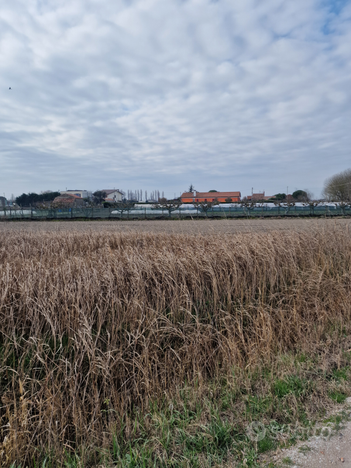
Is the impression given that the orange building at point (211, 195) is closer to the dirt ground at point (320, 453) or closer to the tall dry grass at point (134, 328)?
the tall dry grass at point (134, 328)

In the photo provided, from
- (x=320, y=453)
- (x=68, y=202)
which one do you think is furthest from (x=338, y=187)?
(x=320, y=453)

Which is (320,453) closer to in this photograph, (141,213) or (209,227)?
(209,227)

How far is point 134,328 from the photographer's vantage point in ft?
14.8

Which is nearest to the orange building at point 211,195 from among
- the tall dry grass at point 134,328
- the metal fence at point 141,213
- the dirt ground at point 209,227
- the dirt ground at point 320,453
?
the metal fence at point 141,213

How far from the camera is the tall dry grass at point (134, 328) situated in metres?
3.46

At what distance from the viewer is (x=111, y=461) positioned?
2.78 m

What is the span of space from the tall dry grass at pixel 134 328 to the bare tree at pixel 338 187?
57577 mm

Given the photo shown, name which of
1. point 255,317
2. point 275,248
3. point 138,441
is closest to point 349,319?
point 255,317

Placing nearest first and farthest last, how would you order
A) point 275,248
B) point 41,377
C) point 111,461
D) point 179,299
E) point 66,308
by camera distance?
point 111,461 < point 41,377 < point 66,308 < point 179,299 < point 275,248

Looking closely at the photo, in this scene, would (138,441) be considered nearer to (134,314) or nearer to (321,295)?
(134,314)

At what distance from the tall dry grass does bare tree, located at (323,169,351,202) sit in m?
57.6

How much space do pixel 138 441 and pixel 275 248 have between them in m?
5.29

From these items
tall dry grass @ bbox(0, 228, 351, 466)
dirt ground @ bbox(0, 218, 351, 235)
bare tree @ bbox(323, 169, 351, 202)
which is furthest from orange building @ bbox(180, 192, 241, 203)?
tall dry grass @ bbox(0, 228, 351, 466)

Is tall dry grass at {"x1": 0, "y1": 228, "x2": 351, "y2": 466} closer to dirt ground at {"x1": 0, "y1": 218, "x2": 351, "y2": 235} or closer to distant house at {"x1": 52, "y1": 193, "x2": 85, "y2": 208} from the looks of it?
dirt ground at {"x1": 0, "y1": 218, "x2": 351, "y2": 235}
